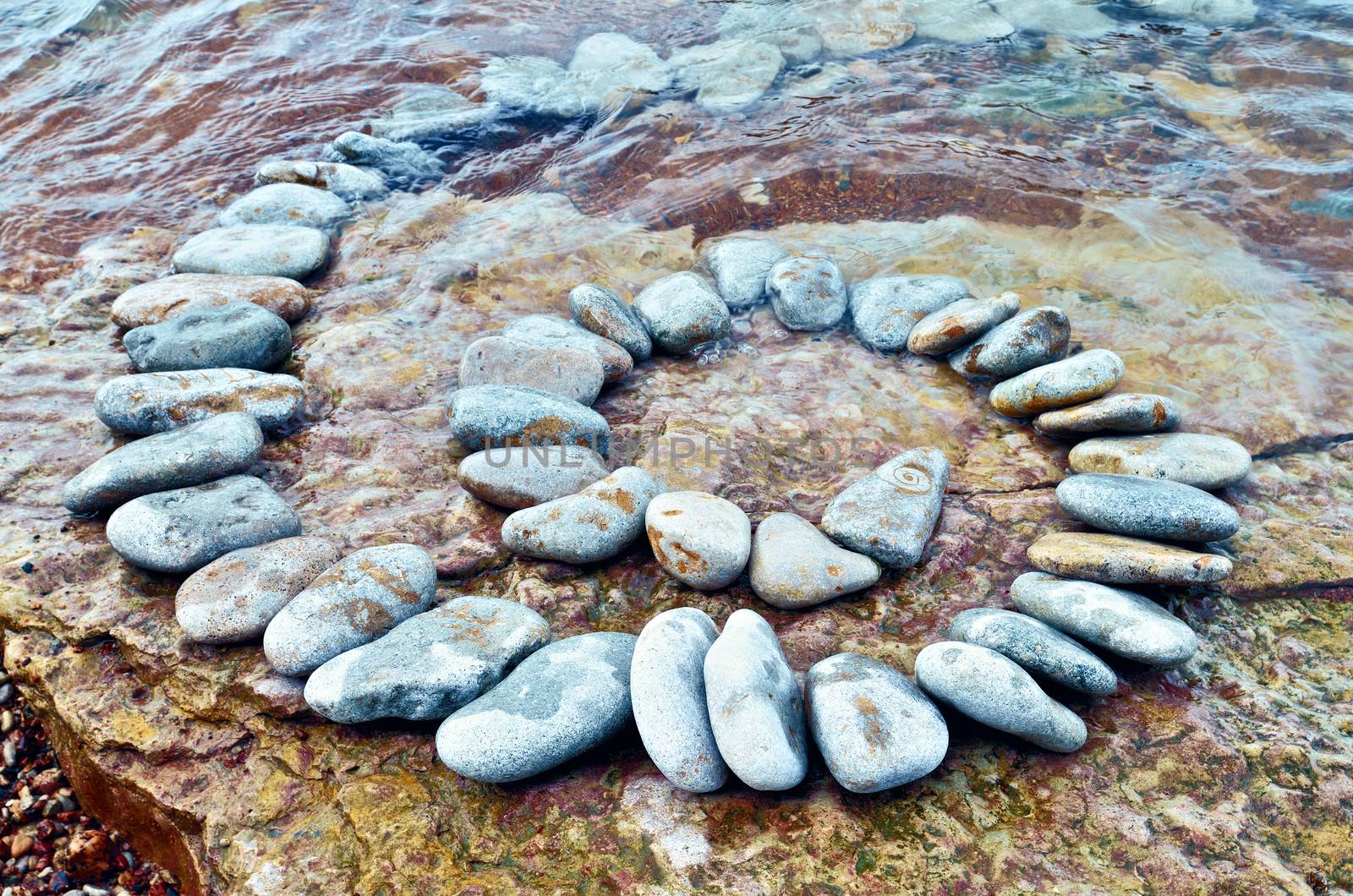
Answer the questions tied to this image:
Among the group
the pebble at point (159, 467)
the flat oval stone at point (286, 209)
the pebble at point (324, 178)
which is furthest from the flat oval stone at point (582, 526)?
the pebble at point (324, 178)

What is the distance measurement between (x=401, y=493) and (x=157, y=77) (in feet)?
19.3

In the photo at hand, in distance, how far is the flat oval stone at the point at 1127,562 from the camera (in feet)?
9.14

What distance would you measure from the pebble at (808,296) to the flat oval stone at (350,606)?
8.01ft

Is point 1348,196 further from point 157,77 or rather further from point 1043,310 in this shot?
point 157,77

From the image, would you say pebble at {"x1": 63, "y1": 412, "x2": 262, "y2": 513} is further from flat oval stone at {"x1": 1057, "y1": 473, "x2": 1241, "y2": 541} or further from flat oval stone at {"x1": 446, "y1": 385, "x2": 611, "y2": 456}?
flat oval stone at {"x1": 1057, "y1": 473, "x2": 1241, "y2": 541}

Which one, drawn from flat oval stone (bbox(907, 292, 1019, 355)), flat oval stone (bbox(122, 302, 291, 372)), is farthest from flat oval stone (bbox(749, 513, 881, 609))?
flat oval stone (bbox(122, 302, 291, 372))

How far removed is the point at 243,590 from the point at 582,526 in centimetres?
114

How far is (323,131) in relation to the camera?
21.6ft

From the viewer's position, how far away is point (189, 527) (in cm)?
299

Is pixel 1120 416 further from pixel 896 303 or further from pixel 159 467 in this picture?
pixel 159 467

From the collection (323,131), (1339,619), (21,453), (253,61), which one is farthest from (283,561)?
(253,61)

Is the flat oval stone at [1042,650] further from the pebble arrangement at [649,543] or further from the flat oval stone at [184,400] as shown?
the flat oval stone at [184,400]

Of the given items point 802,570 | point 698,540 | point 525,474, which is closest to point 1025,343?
point 802,570

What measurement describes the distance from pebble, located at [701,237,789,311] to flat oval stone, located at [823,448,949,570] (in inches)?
64.8
